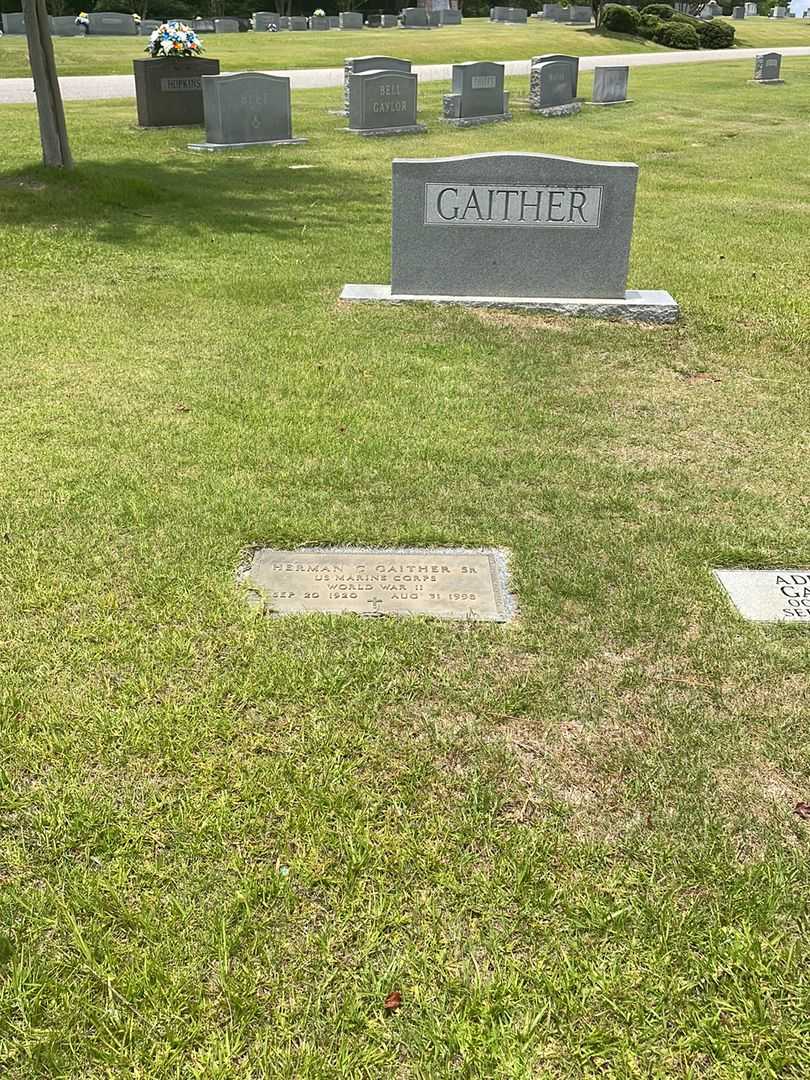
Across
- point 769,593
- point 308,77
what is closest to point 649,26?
point 308,77

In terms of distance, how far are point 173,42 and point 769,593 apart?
57.8 ft

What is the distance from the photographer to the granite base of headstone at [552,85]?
21.4 m

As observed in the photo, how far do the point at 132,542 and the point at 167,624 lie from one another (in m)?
0.68

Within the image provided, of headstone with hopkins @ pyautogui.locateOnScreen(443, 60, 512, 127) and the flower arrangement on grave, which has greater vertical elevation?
the flower arrangement on grave

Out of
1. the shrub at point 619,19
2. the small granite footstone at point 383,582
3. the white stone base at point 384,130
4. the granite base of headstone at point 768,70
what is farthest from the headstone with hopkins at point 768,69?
the small granite footstone at point 383,582

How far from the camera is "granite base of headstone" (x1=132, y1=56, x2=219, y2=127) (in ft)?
55.6

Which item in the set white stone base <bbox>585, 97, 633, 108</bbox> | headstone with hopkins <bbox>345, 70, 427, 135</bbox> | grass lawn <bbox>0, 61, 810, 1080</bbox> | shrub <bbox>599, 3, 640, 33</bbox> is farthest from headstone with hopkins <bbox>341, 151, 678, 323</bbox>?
shrub <bbox>599, 3, 640, 33</bbox>

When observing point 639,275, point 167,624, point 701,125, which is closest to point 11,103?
point 701,125

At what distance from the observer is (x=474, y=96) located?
19516 mm

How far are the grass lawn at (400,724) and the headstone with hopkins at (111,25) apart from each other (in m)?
45.0

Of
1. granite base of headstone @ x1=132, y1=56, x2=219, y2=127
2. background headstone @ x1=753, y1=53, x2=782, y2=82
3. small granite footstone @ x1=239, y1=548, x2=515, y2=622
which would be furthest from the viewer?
background headstone @ x1=753, y1=53, x2=782, y2=82

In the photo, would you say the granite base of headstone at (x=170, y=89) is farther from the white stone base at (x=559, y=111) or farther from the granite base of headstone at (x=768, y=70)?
the granite base of headstone at (x=768, y=70)

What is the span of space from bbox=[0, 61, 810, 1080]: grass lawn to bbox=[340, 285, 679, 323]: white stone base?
58 cm

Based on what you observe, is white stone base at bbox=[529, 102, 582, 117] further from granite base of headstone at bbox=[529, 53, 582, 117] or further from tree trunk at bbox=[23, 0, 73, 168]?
tree trunk at bbox=[23, 0, 73, 168]
